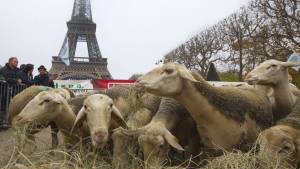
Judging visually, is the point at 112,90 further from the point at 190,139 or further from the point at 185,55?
the point at 185,55

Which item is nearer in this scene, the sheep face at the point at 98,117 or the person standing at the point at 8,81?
the sheep face at the point at 98,117

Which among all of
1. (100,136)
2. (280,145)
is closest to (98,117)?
(100,136)

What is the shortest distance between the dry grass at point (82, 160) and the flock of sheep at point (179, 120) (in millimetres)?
115

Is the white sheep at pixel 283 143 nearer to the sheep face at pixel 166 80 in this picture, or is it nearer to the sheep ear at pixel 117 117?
the sheep face at pixel 166 80

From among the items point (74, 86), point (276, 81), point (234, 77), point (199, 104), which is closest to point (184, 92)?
point (199, 104)

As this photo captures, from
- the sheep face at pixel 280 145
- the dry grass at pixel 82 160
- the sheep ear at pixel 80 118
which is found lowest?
A: the dry grass at pixel 82 160

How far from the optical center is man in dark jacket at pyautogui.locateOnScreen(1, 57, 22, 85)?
11.4 m

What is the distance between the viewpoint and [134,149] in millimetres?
4793

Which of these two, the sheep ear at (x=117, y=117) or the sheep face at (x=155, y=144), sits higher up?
the sheep ear at (x=117, y=117)

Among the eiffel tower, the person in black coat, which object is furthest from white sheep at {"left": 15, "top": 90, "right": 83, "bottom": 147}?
the eiffel tower

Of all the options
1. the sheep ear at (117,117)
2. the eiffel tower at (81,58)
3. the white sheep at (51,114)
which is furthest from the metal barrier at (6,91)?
the eiffel tower at (81,58)

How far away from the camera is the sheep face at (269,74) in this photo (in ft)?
19.3

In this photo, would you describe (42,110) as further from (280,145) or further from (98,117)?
(280,145)

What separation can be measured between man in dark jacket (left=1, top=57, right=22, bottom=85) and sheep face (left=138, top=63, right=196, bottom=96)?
7.32 m
